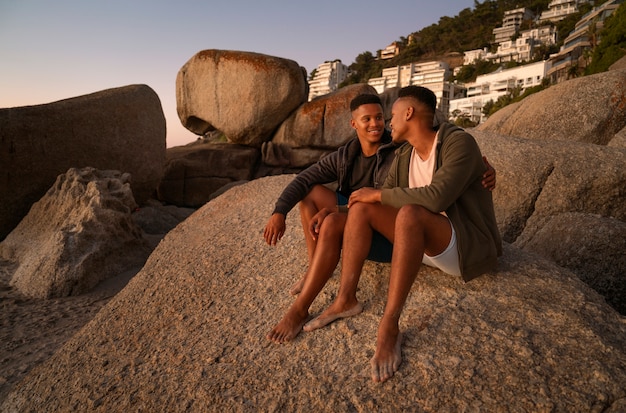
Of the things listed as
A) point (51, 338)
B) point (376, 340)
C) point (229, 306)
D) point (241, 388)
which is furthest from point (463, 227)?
point (51, 338)

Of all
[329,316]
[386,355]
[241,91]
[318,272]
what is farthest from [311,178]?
[241,91]

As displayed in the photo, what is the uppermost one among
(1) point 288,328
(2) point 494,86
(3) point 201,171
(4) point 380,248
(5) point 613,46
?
(4) point 380,248

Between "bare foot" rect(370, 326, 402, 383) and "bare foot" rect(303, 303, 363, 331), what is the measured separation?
0.99 ft

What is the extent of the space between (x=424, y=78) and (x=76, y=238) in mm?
45116

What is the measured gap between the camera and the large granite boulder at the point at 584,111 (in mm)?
Answer: 5770

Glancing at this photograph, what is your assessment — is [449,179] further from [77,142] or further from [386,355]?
[77,142]

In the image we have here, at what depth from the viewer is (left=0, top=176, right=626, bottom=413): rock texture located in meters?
1.79

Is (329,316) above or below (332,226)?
below

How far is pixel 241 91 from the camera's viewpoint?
1083cm

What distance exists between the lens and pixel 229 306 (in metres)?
2.75

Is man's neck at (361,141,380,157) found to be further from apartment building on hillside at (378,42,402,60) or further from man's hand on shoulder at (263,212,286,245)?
apartment building on hillside at (378,42,402,60)

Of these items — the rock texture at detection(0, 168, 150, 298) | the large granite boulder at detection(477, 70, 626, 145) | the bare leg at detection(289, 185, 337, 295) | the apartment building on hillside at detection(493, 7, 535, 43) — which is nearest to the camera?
the bare leg at detection(289, 185, 337, 295)

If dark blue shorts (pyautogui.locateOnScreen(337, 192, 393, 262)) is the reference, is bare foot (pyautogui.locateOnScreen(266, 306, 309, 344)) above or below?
below

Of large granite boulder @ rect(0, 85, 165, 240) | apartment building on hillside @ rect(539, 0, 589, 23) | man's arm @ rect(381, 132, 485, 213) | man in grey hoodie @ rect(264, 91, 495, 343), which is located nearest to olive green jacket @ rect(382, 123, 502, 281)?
man's arm @ rect(381, 132, 485, 213)
